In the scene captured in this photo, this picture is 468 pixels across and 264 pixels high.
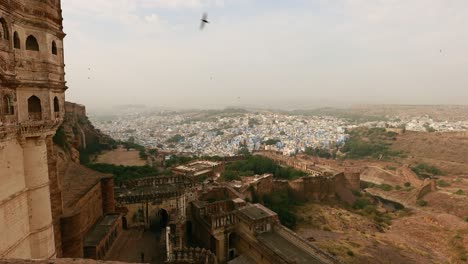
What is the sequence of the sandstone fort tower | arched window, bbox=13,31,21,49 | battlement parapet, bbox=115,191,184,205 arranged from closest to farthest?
the sandstone fort tower < arched window, bbox=13,31,21,49 < battlement parapet, bbox=115,191,184,205

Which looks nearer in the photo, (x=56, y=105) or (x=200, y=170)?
(x=56, y=105)

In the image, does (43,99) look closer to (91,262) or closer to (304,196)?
(91,262)

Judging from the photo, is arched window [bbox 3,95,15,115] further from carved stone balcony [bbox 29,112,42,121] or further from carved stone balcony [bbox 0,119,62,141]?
carved stone balcony [bbox 29,112,42,121]

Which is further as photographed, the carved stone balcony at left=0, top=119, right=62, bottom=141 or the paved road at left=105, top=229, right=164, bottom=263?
the paved road at left=105, top=229, right=164, bottom=263

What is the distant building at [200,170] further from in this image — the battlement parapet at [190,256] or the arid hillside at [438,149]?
the arid hillside at [438,149]

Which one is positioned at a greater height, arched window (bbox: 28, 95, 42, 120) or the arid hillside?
arched window (bbox: 28, 95, 42, 120)

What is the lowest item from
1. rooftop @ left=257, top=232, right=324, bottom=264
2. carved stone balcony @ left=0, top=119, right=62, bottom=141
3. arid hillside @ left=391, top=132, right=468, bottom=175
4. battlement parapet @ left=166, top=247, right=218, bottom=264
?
arid hillside @ left=391, top=132, right=468, bottom=175

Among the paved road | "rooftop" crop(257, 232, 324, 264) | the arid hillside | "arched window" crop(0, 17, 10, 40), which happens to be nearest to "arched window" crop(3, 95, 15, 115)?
"arched window" crop(0, 17, 10, 40)

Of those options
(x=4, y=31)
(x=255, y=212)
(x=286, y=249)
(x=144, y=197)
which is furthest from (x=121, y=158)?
(x=4, y=31)

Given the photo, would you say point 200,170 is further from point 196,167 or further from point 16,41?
point 16,41
